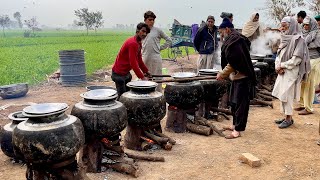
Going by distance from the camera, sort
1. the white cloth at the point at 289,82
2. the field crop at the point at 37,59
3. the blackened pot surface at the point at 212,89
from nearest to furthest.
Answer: the white cloth at the point at 289,82 → the blackened pot surface at the point at 212,89 → the field crop at the point at 37,59

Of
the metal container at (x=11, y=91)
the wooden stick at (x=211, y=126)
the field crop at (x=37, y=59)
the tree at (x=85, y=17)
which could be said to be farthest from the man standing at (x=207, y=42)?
the tree at (x=85, y=17)

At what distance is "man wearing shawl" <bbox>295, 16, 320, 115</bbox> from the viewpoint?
23.0ft

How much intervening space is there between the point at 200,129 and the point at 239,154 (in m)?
1.13

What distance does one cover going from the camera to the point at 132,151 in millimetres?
5102

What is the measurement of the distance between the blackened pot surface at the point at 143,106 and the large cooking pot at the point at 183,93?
0.90 meters

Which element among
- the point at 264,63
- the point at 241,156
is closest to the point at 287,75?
the point at 241,156

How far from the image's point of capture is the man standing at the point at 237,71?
5.33m

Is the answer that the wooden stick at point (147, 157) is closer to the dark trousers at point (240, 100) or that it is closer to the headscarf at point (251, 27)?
the dark trousers at point (240, 100)

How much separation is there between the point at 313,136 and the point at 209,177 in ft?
9.34

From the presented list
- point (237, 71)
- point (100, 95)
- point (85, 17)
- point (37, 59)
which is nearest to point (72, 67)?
point (237, 71)

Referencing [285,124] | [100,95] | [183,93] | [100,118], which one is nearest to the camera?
[100,118]

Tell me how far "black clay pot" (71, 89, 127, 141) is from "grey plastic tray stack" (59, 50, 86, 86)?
6.58 meters

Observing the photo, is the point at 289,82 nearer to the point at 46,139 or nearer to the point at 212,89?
the point at 212,89

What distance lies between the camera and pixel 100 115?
12.8 ft
